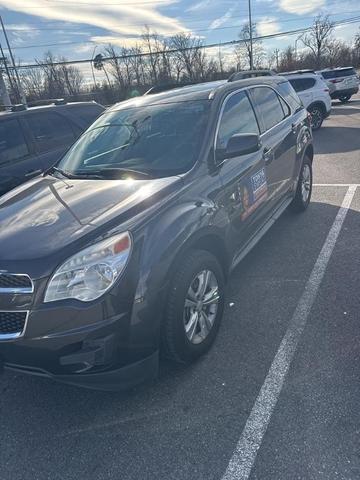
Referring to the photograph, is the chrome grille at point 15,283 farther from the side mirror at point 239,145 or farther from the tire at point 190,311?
the side mirror at point 239,145

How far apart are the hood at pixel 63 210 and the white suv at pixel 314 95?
452 inches

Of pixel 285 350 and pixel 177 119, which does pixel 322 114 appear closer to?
pixel 177 119

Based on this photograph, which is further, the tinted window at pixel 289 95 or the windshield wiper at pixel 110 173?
the tinted window at pixel 289 95

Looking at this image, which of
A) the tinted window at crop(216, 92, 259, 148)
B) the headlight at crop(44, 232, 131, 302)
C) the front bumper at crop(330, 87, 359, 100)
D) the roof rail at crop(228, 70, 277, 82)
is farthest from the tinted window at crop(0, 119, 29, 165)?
the front bumper at crop(330, 87, 359, 100)

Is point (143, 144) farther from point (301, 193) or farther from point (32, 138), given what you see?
point (32, 138)

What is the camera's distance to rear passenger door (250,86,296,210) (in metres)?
3.98

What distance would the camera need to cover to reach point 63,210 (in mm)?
2592

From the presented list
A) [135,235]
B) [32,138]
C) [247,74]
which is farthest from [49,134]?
[135,235]

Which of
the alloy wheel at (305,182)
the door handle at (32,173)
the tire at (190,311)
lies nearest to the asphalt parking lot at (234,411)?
the tire at (190,311)

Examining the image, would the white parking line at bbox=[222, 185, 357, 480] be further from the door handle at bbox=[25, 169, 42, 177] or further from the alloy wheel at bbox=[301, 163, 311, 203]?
the door handle at bbox=[25, 169, 42, 177]

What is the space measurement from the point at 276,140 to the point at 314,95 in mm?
9806

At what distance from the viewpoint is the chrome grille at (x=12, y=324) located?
2.06 m

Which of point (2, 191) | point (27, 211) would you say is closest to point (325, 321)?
point (27, 211)

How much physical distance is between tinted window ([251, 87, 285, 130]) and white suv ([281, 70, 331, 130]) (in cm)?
890
